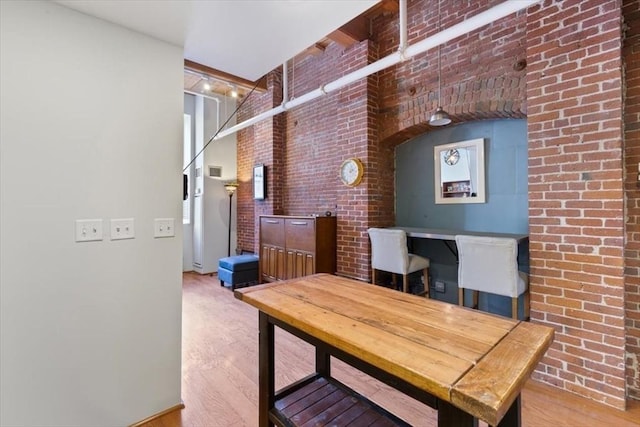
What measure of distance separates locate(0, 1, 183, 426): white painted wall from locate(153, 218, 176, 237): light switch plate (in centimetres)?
4

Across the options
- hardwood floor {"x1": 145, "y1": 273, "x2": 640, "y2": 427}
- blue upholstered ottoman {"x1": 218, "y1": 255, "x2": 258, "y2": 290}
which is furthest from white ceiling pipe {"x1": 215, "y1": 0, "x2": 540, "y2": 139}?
blue upholstered ottoman {"x1": 218, "y1": 255, "x2": 258, "y2": 290}

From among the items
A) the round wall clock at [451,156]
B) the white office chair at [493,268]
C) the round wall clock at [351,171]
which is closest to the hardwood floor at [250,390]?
the white office chair at [493,268]

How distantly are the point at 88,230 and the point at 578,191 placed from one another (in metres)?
3.15

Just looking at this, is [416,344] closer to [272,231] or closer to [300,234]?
[300,234]

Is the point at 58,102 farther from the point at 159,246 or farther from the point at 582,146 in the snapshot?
the point at 582,146

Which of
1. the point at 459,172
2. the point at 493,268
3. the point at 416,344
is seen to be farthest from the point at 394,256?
the point at 416,344

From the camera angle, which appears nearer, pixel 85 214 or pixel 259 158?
pixel 85 214

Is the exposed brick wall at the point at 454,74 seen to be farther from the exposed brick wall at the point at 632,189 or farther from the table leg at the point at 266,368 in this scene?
the table leg at the point at 266,368

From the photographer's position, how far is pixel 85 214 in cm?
168

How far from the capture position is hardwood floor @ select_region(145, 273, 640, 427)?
6.09ft

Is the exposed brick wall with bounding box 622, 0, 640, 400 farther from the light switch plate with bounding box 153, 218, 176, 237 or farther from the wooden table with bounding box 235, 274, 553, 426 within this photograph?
the light switch plate with bounding box 153, 218, 176, 237

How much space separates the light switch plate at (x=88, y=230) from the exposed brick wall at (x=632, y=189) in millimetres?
3450

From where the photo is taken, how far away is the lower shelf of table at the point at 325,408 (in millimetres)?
1376

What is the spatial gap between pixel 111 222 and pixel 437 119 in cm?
274
